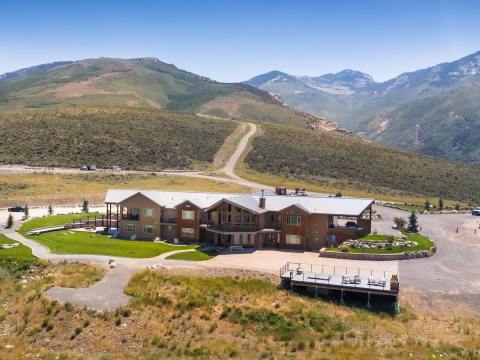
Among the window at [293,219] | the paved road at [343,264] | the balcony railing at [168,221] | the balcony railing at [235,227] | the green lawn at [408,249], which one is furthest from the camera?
the balcony railing at [168,221]

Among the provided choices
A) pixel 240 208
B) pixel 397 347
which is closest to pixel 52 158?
pixel 240 208

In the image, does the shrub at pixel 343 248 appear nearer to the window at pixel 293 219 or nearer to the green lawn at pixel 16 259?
the window at pixel 293 219

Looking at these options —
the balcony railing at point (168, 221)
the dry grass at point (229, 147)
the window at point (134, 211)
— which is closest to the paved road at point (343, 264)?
the balcony railing at point (168, 221)

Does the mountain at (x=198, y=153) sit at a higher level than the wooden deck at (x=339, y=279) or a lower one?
higher

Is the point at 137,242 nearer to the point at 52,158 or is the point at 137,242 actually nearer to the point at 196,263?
the point at 196,263

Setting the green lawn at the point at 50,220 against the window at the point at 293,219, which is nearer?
the window at the point at 293,219

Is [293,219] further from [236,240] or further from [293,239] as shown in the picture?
[236,240]
